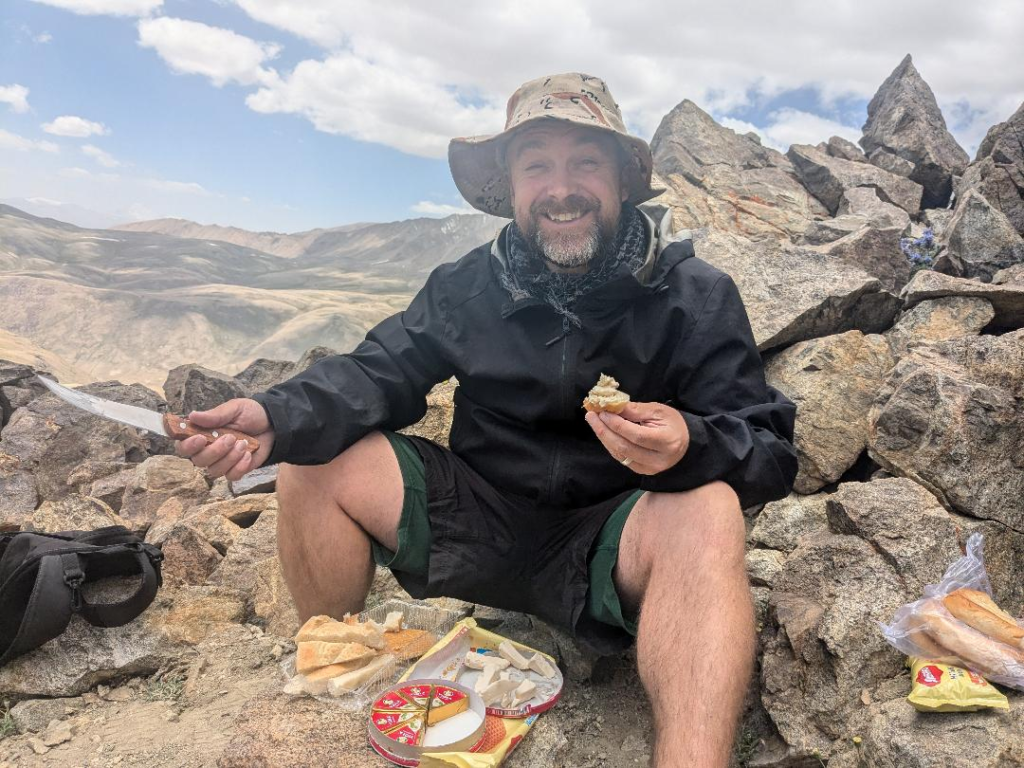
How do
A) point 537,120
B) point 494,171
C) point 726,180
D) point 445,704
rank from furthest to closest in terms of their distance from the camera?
point 726,180, point 494,171, point 537,120, point 445,704

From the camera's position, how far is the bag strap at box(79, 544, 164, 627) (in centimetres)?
346

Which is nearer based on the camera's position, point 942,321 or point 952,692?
point 952,692

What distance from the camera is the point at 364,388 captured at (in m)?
3.39

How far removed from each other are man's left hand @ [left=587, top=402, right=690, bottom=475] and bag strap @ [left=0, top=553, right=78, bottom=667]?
8.57 ft

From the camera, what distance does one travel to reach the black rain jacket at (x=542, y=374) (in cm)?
310

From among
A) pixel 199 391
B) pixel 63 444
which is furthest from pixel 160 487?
pixel 199 391

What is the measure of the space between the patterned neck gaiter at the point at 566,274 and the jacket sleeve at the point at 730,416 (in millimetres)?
477

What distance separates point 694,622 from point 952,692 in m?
0.91

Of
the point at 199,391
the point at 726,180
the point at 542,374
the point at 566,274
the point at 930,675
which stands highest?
the point at 726,180

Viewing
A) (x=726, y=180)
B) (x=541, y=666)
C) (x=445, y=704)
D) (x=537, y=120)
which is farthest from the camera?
(x=726, y=180)

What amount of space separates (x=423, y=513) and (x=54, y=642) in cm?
193

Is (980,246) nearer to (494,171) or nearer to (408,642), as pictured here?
(494,171)

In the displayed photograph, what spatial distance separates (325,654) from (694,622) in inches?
66.7

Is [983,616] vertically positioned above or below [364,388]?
below
